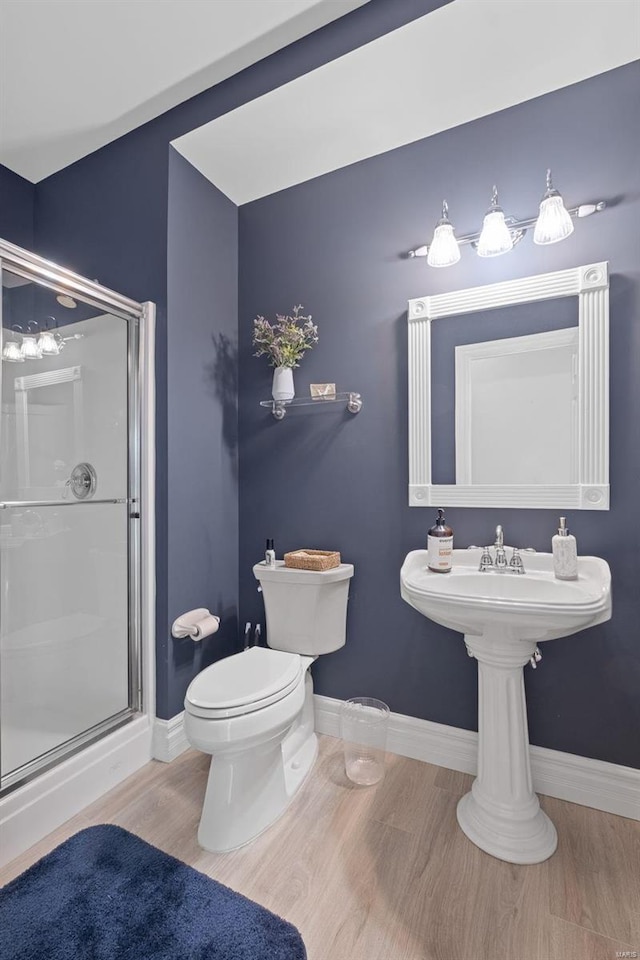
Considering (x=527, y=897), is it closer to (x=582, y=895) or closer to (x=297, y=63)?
(x=582, y=895)

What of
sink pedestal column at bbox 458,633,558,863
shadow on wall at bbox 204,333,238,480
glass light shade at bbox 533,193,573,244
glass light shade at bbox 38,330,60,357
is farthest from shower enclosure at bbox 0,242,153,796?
glass light shade at bbox 533,193,573,244

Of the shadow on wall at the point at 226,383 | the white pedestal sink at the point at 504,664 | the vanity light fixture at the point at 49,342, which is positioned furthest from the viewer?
the shadow on wall at the point at 226,383

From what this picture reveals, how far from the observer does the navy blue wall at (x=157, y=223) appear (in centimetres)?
171

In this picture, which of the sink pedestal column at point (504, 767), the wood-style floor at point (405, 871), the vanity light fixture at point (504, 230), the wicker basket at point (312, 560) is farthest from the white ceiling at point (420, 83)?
the wood-style floor at point (405, 871)

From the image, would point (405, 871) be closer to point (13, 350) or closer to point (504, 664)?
point (504, 664)

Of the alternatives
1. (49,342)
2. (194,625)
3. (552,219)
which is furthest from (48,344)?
(552,219)

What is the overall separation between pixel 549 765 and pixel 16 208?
3487 mm

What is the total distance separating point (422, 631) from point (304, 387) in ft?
4.01

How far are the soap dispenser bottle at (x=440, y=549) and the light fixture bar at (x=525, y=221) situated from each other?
1.13 metres

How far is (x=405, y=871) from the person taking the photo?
1337 mm

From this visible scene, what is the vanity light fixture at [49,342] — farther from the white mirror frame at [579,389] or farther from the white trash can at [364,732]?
the white trash can at [364,732]

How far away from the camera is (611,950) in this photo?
1.11 m

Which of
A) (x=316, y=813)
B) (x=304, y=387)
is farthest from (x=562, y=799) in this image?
(x=304, y=387)

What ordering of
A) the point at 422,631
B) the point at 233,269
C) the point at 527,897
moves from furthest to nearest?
1. the point at 233,269
2. the point at 422,631
3. the point at 527,897
